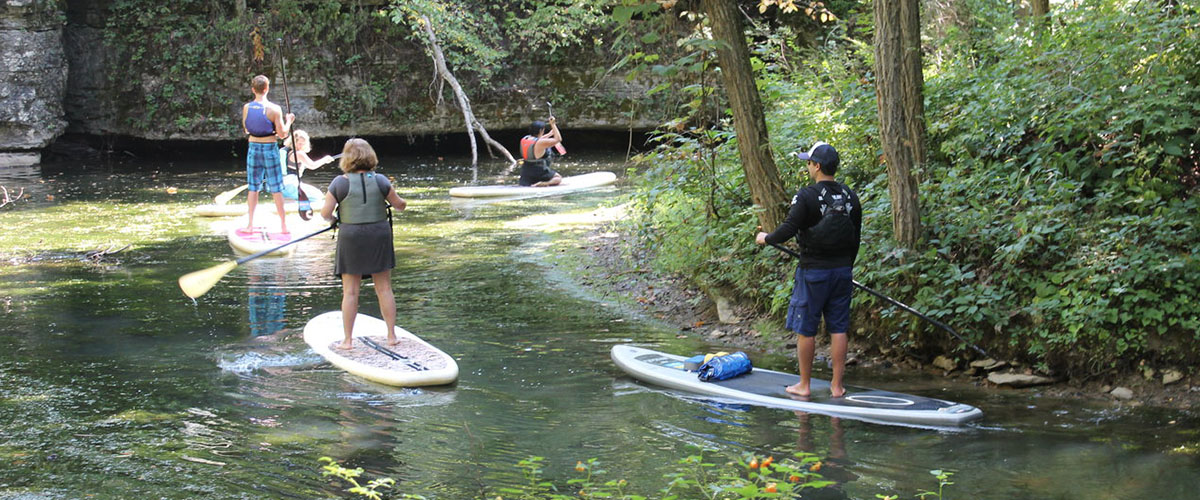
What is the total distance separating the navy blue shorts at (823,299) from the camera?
557cm

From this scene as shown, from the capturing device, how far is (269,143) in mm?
10727

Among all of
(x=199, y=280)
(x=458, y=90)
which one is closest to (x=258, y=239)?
(x=199, y=280)

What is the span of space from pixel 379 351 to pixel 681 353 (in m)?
2.16

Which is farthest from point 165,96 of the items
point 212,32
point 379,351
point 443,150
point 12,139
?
point 379,351

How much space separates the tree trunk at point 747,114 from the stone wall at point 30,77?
59.9 feet

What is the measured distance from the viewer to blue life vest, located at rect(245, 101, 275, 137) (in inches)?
407

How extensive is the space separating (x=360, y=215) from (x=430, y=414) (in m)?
1.64

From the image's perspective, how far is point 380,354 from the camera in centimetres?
647

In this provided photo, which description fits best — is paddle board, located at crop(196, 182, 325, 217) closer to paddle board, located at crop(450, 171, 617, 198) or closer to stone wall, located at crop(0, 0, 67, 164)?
paddle board, located at crop(450, 171, 617, 198)

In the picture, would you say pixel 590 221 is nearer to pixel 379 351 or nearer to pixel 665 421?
pixel 379 351

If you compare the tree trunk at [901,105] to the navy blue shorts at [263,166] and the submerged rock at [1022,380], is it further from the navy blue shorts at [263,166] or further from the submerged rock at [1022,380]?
the navy blue shorts at [263,166]

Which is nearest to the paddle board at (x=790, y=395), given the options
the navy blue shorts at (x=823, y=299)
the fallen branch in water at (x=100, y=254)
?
the navy blue shorts at (x=823, y=299)

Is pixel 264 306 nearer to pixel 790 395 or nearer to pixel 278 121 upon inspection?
pixel 278 121

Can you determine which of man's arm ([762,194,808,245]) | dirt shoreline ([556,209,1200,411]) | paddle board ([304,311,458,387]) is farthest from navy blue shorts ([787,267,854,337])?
paddle board ([304,311,458,387])
